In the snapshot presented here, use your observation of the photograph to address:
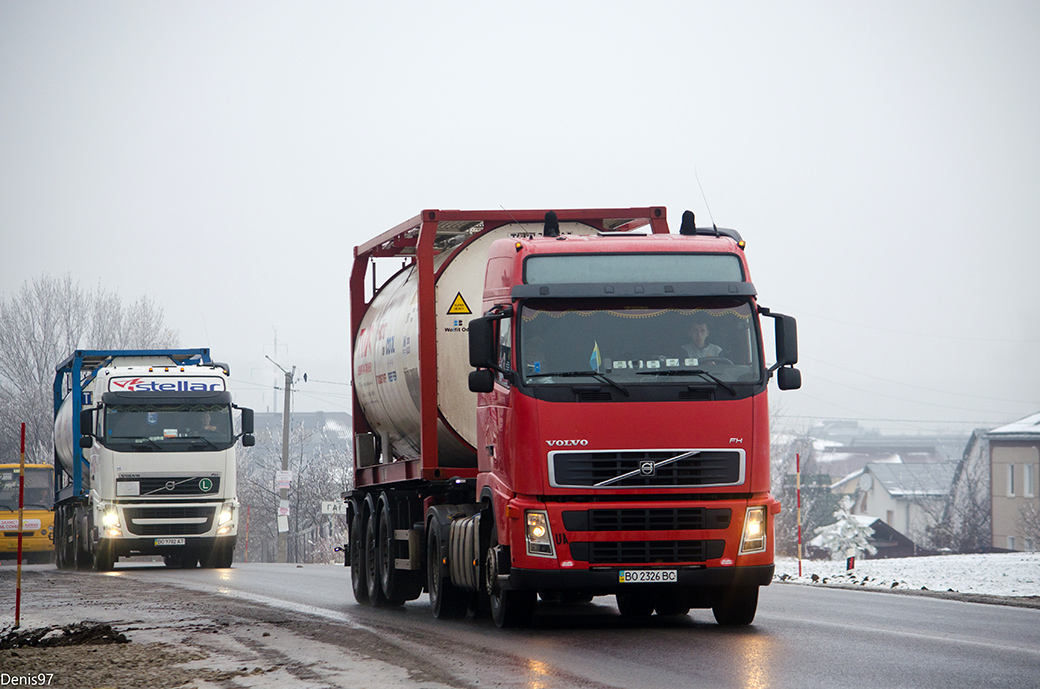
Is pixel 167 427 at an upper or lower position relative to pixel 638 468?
upper

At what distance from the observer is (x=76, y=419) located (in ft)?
103

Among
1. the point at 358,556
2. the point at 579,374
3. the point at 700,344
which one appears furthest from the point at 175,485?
the point at 700,344

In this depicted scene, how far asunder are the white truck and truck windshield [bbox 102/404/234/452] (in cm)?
2

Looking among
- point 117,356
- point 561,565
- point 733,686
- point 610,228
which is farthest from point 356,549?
point 117,356

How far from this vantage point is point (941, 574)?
22.2 meters

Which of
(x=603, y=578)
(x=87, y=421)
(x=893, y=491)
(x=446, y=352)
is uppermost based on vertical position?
(x=446, y=352)

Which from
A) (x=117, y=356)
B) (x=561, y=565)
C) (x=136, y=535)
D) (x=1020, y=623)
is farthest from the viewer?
(x=117, y=356)

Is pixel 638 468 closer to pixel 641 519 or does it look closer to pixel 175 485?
pixel 641 519

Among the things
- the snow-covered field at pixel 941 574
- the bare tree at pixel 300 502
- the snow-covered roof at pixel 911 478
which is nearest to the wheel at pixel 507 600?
the snow-covered field at pixel 941 574

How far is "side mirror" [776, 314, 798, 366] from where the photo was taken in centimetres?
1193

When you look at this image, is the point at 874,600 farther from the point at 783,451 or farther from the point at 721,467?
the point at 783,451

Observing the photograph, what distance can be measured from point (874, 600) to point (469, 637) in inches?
248

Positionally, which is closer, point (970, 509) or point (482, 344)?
point (482, 344)

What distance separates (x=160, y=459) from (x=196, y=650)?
17234mm
